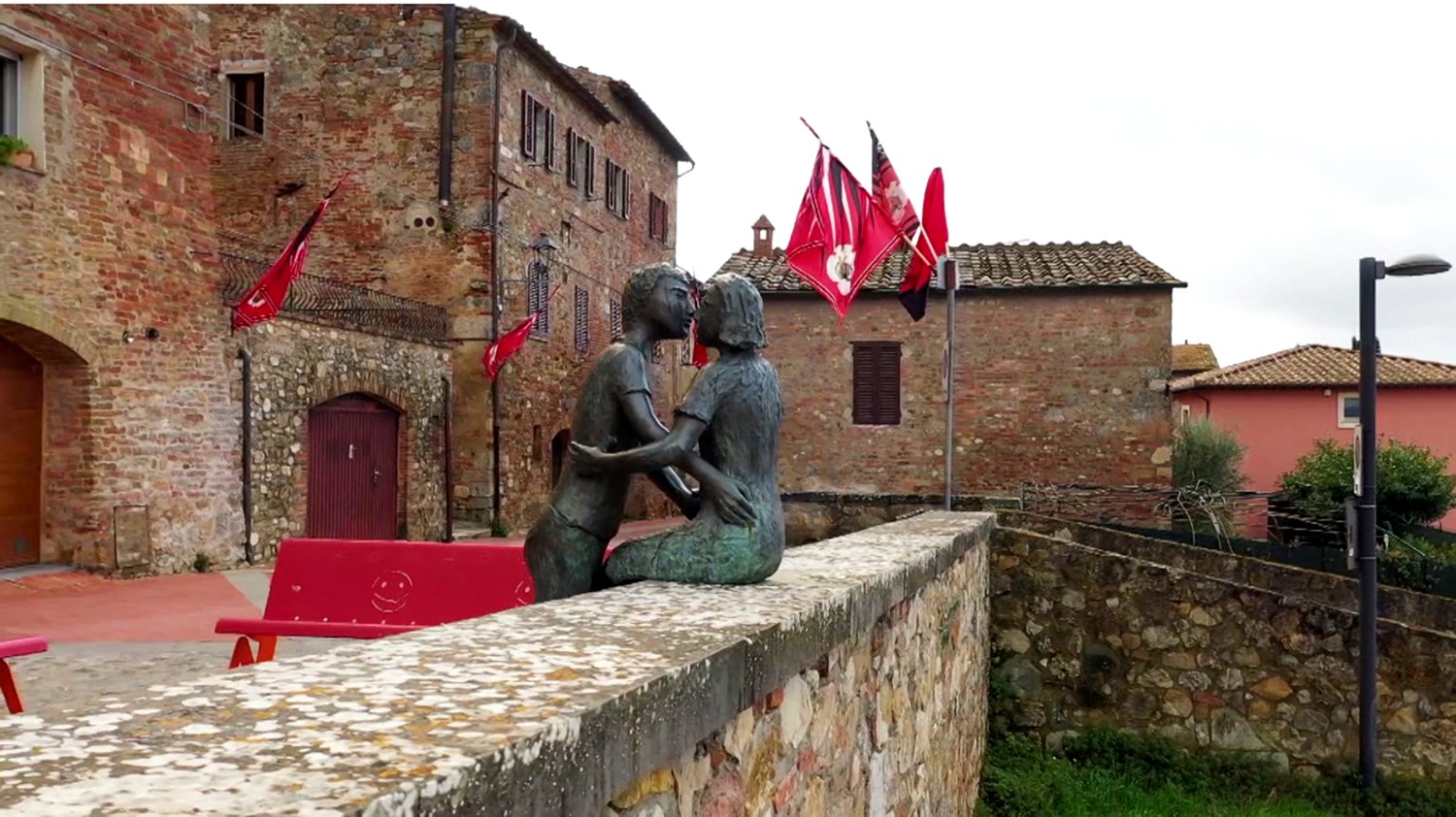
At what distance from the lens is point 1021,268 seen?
2005 cm

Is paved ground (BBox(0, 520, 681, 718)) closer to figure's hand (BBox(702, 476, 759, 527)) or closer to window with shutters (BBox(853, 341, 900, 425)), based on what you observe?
figure's hand (BBox(702, 476, 759, 527))

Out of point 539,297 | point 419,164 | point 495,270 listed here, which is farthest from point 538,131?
point 495,270

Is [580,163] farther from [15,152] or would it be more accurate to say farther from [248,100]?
[15,152]

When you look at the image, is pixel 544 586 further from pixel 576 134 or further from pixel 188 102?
pixel 576 134

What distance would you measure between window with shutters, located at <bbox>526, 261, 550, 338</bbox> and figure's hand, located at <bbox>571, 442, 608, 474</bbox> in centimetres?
1662

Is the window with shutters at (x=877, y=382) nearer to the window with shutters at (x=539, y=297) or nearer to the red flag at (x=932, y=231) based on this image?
the window with shutters at (x=539, y=297)

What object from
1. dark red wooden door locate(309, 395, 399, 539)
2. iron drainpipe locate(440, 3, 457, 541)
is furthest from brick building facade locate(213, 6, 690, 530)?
dark red wooden door locate(309, 395, 399, 539)

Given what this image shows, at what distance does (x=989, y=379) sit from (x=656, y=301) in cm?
1641

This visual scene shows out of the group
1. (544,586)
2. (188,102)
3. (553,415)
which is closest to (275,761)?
(544,586)

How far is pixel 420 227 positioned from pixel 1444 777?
1601 centimetres

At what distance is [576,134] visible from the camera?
2241 cm

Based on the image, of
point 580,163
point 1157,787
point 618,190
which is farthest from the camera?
point 618,190

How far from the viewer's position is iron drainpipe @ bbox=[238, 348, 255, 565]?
12.9 m

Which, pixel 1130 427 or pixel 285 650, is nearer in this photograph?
pixel 285 650
